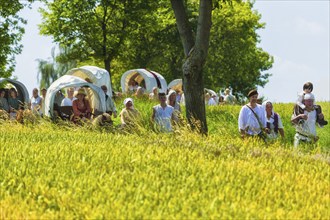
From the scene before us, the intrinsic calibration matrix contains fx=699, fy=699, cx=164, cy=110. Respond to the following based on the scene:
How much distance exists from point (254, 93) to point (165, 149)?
3916mm

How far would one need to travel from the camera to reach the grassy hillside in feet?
22.2

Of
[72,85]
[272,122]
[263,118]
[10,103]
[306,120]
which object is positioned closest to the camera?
[263,118]

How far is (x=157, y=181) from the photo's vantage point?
7.85m

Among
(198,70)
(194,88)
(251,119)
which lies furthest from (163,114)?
(251,119)

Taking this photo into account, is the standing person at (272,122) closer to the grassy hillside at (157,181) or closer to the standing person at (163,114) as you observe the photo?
the standing person at (163,114)

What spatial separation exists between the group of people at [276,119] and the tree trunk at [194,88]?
2.31 metres

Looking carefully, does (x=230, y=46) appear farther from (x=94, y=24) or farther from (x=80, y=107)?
(x=80, y=107)

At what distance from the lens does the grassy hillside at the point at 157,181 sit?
6.78 m

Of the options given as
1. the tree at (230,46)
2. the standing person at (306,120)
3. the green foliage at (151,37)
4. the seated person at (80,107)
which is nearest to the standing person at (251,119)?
the standing person at (306,120)

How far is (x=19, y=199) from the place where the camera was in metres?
7.43

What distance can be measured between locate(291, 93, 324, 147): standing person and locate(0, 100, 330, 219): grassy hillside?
3184 mm

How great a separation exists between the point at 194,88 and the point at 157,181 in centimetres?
937

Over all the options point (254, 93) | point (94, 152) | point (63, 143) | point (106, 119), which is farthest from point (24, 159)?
point (106, 119)

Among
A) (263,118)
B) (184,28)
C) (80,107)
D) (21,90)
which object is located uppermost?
(184,28)
